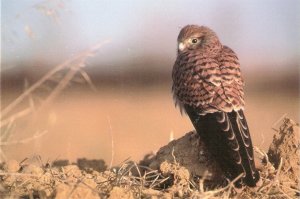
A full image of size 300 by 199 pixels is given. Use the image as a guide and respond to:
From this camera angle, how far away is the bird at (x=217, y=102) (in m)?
4.79

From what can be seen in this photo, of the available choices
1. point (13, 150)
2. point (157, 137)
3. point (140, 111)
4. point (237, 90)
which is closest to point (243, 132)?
point (237, 90)

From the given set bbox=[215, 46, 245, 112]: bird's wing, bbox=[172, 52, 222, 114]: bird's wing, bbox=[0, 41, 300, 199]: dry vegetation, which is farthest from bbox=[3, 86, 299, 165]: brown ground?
bbox=[215, 46, 245, 112]: bird's wing

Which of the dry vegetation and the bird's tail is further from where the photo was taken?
the bird's tail

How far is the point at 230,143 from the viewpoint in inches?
189

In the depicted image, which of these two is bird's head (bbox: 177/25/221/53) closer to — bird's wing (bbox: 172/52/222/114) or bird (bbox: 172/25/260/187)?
bird (bbox: 172/25/260/187)

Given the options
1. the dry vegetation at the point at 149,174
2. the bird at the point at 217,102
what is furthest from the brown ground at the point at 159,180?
the bird at the point at 217,102

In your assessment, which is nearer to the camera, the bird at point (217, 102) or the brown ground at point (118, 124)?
the bird at point (217, 102)

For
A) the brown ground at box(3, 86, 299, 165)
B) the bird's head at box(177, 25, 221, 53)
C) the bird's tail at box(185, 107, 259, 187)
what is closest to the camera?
the bird's tail at box(185, 107, 259, 187)

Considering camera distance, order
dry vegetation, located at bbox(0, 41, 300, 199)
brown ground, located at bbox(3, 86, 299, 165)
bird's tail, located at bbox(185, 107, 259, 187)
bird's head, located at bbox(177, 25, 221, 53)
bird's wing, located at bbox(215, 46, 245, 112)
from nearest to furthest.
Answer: dry vegetation, located at bbox(0, 41, 300, 199)
bird's tail, located at bbox(185, 107, 259, 187)
bird's wing, located at bbox(215, 46, 245, 112)
bird's head, located at bbox(177, 25, 221, 53)
brown ground, located at bbox(3, 86, 299, 165)

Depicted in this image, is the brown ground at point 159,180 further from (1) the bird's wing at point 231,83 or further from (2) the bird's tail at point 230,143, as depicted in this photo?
(1) the bird's wing at point 231,83

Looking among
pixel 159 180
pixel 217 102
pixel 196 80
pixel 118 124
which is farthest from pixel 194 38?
pixel 118 124

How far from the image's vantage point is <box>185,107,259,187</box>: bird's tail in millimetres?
4746

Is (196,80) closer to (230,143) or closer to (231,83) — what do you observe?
(231,83)

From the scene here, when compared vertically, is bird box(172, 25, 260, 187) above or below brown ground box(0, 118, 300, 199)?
above
